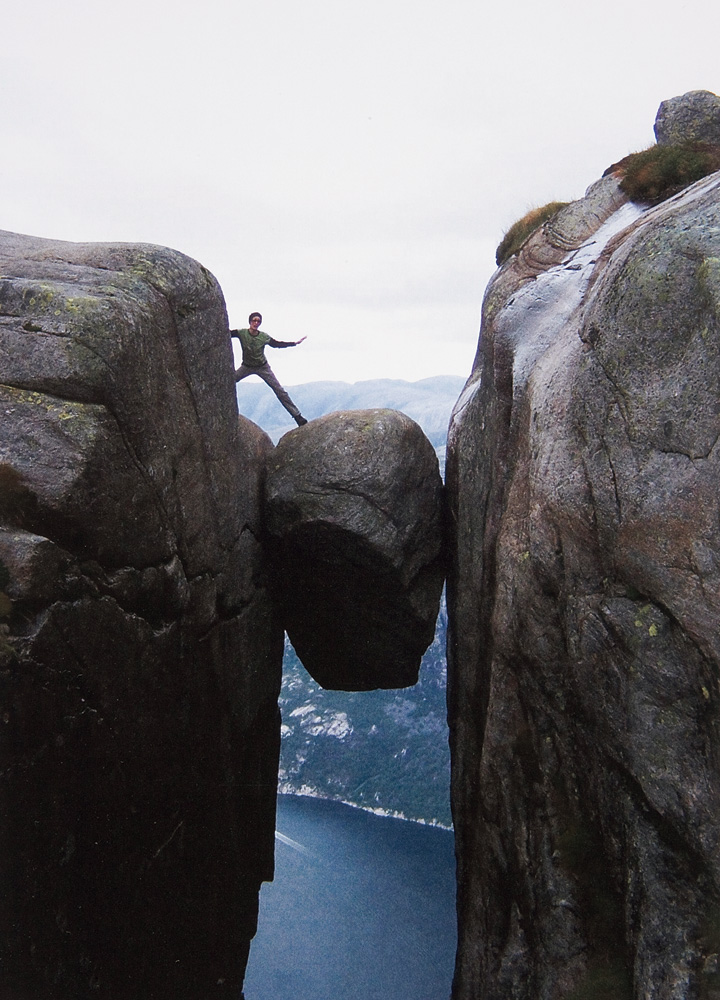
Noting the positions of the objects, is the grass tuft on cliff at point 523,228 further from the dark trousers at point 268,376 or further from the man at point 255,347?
the dark trousers at point 268,376

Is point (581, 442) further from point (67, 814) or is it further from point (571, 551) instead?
point (67, 814)

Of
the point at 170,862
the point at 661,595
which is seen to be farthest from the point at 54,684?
the point at 661,595

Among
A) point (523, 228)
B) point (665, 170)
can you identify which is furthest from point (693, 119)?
point (523, 228)

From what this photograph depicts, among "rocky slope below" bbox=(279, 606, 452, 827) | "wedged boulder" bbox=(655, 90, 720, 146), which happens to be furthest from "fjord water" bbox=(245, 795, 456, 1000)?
"wedged boulder" bbox=(655, 90, 720, 146)

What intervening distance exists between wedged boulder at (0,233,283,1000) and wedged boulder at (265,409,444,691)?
826 millimetres

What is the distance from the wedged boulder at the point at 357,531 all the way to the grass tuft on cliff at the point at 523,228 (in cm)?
337

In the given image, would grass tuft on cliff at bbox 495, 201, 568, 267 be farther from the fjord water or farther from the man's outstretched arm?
the fjord water

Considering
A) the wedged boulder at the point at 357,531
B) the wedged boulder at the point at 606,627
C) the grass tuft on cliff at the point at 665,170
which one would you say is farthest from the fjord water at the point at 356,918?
the grass tuft on cliff at the point at 665,170

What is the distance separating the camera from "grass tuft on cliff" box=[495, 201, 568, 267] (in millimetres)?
12500

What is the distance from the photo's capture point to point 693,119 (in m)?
11.5

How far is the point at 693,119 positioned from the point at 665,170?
1698mm

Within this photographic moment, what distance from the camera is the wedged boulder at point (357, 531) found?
1297cm

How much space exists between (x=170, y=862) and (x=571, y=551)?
23.4 ft

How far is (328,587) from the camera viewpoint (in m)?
13.9
